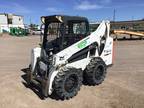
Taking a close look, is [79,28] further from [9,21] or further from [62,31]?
[9,21]

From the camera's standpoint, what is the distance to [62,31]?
8.50m

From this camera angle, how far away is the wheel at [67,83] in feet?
25.7

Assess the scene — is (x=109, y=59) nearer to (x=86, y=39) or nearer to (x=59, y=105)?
(x=86, y=39)

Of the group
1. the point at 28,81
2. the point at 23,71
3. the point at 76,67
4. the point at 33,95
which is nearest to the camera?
the point at 33,95

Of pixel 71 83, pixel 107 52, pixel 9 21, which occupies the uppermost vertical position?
pixel 9 21

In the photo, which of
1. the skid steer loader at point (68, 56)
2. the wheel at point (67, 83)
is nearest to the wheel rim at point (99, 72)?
the skid steer loader at point (68, 56)

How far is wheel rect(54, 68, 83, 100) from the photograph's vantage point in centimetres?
782

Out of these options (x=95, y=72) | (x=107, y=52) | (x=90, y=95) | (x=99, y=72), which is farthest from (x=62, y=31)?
(x=107, y=52)

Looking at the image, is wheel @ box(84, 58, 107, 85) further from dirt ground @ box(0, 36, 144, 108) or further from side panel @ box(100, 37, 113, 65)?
side panel @ box(100, 37, 113, 65)

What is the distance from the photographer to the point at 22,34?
5994cm

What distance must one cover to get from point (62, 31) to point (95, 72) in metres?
2.10

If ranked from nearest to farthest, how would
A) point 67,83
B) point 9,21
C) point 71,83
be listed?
1. point 67,83
2. point 71,83
3. point 9,21

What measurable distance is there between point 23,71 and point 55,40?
12.4ft

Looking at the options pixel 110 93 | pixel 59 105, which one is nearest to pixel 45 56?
pixel 59 105
